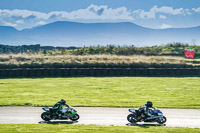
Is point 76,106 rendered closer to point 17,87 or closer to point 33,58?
point 17,87

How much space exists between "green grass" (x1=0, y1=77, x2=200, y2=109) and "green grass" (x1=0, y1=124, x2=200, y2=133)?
6396 mm

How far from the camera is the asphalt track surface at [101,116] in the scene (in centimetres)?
1730

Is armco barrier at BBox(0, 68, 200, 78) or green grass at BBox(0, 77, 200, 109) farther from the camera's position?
armco barrier at BBox(0, 68, 200, 78)

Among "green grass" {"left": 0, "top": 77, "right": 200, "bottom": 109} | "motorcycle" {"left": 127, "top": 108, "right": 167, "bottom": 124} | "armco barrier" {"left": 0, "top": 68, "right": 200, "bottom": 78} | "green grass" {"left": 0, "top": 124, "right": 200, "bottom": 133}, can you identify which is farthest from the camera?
"armco barrier" {"left": 0, "top": 68, "right": 200, "bottom": 78}

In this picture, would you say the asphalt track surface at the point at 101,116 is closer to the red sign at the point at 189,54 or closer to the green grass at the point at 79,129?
the green grass at the point at 79,129

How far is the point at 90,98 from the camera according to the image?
2512 cm

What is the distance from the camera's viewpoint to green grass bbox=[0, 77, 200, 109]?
2334 centimetres

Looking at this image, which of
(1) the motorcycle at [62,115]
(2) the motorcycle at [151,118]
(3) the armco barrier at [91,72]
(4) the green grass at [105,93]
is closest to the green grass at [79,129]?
(2) the motorcycle at [151,118]

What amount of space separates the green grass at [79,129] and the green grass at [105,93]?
21.0 ft

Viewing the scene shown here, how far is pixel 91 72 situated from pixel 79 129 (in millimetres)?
25948

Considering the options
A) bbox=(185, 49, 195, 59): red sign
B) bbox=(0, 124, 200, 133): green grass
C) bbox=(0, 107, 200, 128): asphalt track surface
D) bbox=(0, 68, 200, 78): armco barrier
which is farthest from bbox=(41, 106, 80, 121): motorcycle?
bbox=(185, 49, 195, 59): red sign

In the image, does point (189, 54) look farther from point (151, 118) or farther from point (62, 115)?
point (62, 115)

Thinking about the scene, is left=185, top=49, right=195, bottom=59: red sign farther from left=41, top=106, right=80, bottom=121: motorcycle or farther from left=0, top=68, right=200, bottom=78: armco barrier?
left=41, top=106, right=80, bottom=121: motorcycle

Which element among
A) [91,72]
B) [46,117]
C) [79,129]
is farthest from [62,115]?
[91,72]
